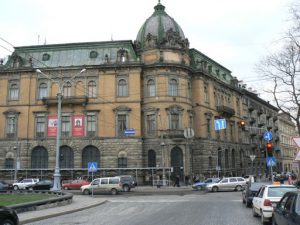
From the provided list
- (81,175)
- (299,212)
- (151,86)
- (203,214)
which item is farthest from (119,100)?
(299,212)

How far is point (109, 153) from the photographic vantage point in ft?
152

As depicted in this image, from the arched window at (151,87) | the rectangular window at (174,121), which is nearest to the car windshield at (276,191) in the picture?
the rectangular window at (174,121)

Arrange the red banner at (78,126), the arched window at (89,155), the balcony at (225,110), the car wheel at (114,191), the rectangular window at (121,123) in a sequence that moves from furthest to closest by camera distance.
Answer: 1. the balcony at (225,110)
2. the red banner at (78,126)
3. the rectangular window at (121,123)
4. the arched window at (89,155)
5. the car wheel at (114,191)

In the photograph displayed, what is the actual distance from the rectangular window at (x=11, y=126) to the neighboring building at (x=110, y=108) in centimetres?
4

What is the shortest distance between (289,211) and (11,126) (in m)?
46.1

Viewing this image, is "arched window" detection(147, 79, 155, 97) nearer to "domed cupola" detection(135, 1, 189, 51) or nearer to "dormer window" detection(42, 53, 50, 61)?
"domed cupola" detection(135, 1, 189, 51)

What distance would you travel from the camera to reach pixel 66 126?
4819cm

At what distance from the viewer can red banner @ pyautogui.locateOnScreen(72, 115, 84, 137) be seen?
4741 cm

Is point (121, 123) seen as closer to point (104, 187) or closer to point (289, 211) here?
point (104, 187)

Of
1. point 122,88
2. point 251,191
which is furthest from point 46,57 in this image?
point 251,191

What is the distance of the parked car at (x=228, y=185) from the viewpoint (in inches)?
1423

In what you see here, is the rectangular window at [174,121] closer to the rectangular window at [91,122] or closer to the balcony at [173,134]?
the balcony at [173,134]

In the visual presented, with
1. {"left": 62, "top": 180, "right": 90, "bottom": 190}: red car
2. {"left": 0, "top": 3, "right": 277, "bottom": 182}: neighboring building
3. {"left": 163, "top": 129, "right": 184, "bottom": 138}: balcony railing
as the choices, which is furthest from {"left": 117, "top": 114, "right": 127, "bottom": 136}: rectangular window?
{"left": 62, "top": 180, "right": 90, "bottom": 190}: red car

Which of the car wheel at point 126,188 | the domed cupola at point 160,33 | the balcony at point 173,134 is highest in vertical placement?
the domed cupola at point 160,33
